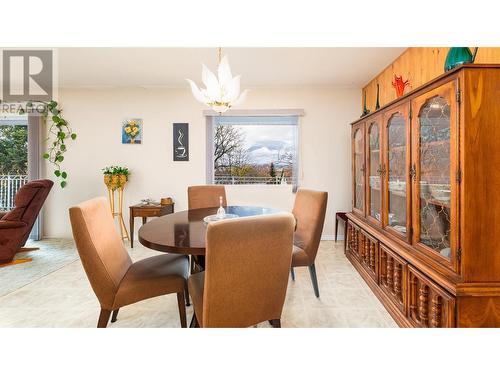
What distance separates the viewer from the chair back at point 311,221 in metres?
2.12

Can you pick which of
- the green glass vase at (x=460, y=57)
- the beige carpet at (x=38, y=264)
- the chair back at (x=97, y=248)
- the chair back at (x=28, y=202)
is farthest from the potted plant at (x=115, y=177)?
the green glass vase at (x=460, y=57)

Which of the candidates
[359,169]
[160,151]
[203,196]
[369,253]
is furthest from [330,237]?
[160,151]

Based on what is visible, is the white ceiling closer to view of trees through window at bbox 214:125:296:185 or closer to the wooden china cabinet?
view of trees through window at bbox 214:125:296:185

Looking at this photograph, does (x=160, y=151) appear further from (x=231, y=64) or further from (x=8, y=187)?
(x=8, y=187)

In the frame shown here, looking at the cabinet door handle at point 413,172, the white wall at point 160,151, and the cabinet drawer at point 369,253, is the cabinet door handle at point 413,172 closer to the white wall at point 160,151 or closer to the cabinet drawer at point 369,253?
the cabinet drawer at point 369,253

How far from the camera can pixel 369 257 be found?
96.4 inches

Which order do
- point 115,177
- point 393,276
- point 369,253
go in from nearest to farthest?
point 393,276
point 369,253
point 115,177

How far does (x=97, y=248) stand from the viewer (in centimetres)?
140

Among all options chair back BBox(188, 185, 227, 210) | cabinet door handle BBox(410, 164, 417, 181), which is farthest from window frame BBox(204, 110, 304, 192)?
cabinet door handle BBox(410, 164, 417, 181)

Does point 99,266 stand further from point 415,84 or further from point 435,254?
point 415,84

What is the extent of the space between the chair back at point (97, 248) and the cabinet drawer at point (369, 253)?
77.7 inches

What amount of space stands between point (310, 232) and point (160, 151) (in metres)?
2.78
